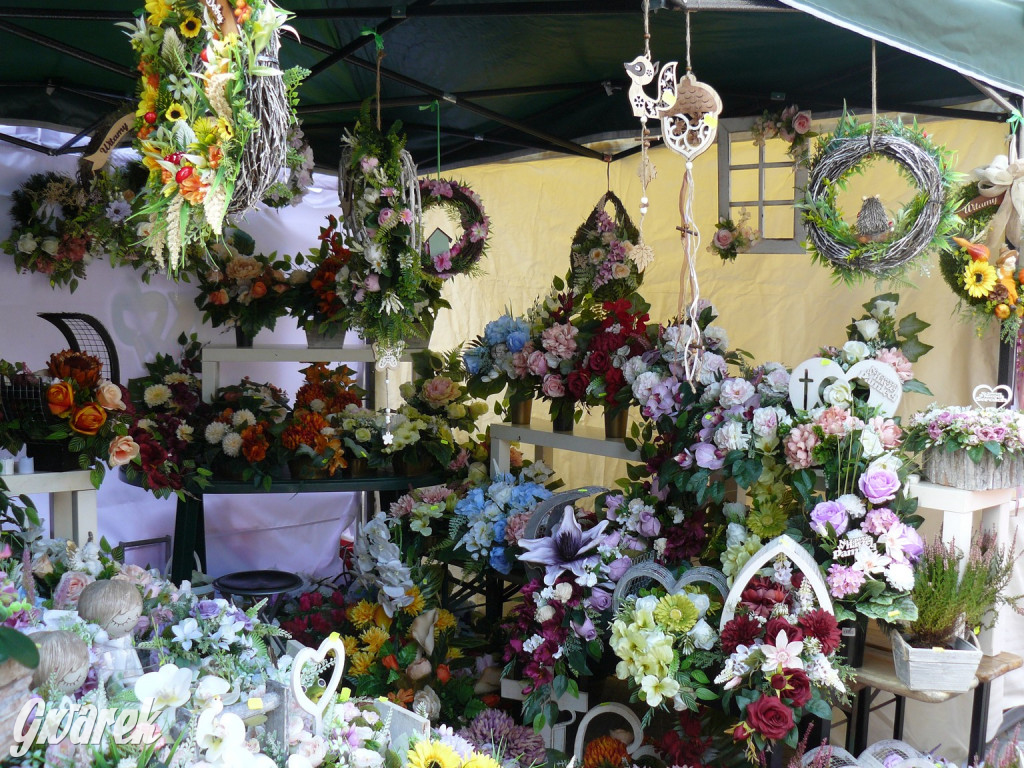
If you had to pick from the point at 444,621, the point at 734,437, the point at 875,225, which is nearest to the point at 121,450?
the point at 444,621

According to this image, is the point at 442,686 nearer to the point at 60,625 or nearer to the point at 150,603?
the point at 150,603

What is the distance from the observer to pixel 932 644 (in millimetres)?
2336

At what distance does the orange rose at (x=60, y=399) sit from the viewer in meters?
2.82

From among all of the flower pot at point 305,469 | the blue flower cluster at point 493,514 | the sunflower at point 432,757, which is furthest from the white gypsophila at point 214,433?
the sunflower at point 432,757

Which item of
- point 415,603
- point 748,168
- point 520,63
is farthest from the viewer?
point 748,168

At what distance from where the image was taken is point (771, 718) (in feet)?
6.58

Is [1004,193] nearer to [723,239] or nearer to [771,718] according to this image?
[723,239]

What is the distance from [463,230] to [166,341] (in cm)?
192

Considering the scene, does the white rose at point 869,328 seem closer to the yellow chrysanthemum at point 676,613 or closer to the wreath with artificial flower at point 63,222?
the yellow chrysanthemum at point 676,613

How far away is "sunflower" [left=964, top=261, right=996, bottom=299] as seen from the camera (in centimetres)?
276

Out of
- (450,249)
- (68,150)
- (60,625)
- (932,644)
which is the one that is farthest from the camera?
(68,150)

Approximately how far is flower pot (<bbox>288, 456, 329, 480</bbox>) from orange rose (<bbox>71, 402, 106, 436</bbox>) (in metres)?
0.93

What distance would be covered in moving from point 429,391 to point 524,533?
4.22ft

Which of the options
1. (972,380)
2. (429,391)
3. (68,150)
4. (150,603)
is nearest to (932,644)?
(972,380)
